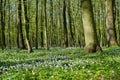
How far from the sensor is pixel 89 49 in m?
20.1

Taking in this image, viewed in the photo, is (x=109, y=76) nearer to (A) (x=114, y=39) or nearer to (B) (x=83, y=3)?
(B) (x=83, y=3)

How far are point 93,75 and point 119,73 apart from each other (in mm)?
1164

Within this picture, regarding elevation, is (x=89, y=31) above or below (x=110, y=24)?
below

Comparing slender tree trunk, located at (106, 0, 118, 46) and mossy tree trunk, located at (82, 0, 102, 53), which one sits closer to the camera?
mossy tree trunk, located at (82, 0, 102, 53)

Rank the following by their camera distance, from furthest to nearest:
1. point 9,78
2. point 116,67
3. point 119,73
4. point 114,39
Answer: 1. point 114,39
2. point 116,67
3. point 119,73
4. point 9,78

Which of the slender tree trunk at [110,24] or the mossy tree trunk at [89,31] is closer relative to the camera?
the mossy tree trunk at [89,31]

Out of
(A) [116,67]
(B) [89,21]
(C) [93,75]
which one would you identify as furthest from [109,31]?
(C) [93,75]

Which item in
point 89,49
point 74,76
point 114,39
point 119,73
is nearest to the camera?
point 74,76

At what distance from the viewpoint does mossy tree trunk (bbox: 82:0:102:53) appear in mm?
20250

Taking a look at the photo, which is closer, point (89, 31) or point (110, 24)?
point (89, 31)

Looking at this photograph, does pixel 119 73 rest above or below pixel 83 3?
below

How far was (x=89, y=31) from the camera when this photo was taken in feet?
67.5

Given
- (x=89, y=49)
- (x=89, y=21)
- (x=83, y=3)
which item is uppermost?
(x=83, y=3)

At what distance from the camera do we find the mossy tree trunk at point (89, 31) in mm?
20250
